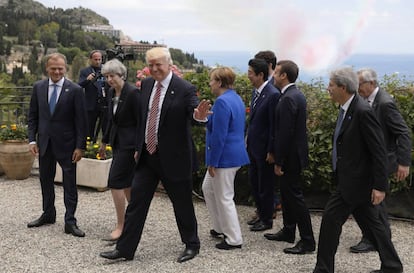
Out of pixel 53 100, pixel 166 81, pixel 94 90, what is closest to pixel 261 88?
pixel 166 81

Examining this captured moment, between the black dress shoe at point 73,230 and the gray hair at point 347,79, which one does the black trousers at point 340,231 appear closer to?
the gray hair at point 347,79

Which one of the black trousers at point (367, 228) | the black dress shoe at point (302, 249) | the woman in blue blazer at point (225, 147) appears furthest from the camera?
the black dress shoe at point (302, 249)

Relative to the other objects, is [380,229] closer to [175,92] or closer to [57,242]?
[175,92]

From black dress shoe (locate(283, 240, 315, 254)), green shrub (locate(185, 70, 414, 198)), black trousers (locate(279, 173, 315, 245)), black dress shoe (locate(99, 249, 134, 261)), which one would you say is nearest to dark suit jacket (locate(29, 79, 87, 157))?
black dress shoe (locate(99, 249, 134, 261))

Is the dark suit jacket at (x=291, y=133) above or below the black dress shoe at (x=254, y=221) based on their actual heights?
above

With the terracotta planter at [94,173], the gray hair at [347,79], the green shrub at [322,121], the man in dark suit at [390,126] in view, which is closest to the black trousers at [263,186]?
the green shrub at [322,121]

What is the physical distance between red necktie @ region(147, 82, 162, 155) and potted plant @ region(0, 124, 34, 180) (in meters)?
3.98

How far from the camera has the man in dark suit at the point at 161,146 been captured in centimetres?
420

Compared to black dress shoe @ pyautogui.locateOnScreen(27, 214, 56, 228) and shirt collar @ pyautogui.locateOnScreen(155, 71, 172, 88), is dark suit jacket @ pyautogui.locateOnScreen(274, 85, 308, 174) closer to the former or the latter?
shirt collar @ pyautogui.locateOnScreen(155, 71, 172, 88)

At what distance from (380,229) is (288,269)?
859 mm

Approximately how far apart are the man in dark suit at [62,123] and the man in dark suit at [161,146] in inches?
39.3

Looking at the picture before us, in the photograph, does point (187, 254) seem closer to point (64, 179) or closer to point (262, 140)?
point (262, 140)

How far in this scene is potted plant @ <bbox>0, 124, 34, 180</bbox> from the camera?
24.6 ft

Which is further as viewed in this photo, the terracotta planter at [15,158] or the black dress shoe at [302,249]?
the terracotta planter at [15,158]
